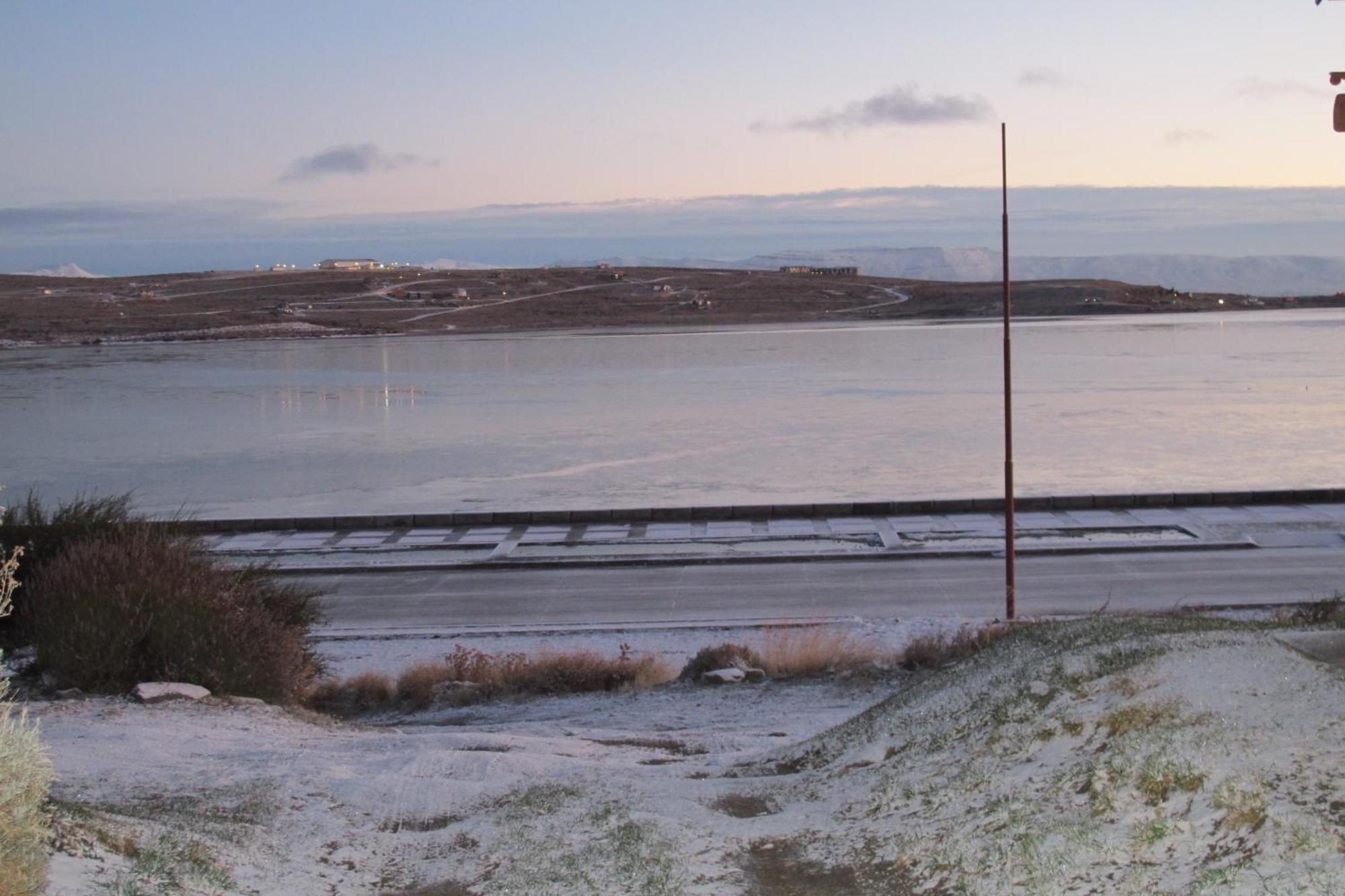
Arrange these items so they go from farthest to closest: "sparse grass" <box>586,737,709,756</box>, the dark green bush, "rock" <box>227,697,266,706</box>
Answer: the dark green bush
"rock" <box>227,697,266,706</box>
"sparse grass" <box>586,737,709,756</box>

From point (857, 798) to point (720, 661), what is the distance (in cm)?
543

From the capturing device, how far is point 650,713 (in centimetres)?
945

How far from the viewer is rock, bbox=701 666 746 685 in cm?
1046

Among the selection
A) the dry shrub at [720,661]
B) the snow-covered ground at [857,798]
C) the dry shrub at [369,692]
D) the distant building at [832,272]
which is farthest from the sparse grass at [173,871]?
the distant building at [832,272]

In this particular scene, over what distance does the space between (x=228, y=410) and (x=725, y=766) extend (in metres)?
35.4

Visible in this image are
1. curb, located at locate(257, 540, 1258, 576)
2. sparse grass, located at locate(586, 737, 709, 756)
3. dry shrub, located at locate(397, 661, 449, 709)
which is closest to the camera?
sparse grass, located at locate(586, 737, 709, 756)

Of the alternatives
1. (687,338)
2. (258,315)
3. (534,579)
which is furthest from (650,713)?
(258,315)

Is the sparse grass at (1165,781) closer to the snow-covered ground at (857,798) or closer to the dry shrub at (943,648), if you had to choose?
the snow-covered ground at (857,798)

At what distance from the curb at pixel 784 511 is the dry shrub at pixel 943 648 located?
976cm

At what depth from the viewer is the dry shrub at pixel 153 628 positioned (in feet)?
30.1

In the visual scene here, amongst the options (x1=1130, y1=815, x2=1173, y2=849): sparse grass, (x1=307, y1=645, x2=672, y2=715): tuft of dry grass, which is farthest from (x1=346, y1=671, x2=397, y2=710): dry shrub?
(x1=1130, y1=815, x2=1173, y2=849): sparse grass

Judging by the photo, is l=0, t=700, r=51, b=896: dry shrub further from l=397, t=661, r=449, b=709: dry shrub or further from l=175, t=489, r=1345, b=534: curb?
l=175, t=489, r=1345, b=534: curb

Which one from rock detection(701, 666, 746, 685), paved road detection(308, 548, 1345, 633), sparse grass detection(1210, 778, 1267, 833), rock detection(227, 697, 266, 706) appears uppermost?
sparse grass detection(1210, 778, 1267, 833)

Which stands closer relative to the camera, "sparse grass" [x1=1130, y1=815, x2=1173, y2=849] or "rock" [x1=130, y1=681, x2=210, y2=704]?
"sparse grass" [x1=1130, y1=815, x2=1173, y2=849]
